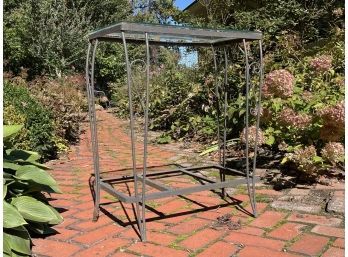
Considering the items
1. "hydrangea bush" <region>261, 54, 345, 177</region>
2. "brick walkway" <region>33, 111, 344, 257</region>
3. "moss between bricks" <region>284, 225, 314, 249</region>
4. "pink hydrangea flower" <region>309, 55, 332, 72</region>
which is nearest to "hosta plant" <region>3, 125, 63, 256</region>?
"brick walkway" <region>33, 111, 344, 257</region>

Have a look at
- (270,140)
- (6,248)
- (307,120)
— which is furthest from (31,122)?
(307,120)

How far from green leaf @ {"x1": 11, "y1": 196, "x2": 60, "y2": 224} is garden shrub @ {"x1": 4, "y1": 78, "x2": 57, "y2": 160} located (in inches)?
80.7

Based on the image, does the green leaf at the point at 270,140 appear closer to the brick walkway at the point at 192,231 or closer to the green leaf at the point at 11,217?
the brick walkway at the point at 192,231

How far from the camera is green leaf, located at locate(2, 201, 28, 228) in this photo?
8.23ft

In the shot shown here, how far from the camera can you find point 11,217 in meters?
2.56

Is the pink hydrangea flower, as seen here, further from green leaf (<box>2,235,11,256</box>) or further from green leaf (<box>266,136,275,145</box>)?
green leaf (<box>2,235,11,256</box>)

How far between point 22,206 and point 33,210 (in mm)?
76

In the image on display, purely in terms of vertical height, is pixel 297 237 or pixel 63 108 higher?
pixel 63 108

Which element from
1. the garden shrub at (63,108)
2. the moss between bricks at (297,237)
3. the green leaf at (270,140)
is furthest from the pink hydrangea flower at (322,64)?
the garden shrub at (63,108)

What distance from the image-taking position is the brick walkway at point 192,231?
8.98 ft

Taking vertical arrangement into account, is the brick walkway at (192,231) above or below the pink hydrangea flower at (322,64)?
below

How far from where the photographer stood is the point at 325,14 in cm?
816

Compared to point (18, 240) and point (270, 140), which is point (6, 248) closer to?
point (18, 240)

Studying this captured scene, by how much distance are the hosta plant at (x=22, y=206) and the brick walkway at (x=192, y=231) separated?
0.46 feet
